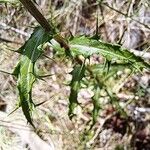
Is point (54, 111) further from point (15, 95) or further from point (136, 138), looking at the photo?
point (136, 138)

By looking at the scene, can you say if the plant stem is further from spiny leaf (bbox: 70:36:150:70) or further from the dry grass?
the dry grass

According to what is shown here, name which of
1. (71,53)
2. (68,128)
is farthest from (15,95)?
(71,53)

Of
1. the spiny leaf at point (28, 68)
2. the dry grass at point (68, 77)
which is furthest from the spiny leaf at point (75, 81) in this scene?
the dry grass at point (68, 77)

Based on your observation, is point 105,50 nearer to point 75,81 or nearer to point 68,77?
point 75,81

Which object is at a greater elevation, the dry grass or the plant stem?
the plant stem

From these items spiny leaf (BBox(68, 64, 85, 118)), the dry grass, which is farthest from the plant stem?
the dry grass

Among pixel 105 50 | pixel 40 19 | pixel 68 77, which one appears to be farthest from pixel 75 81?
pixel 68 77

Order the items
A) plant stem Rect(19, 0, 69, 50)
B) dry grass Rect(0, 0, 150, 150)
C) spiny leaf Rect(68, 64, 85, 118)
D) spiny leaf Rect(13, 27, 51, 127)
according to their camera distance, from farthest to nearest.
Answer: dry grass Rect(0, 0, 150, 150) → spiny leaf Rect(68, 64, 85, 118) → spiny leaf Rect(13, 27, 51, 127) → plant stem Rect(19, 0, 69, 50)

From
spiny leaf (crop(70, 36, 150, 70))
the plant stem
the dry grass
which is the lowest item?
the dry grass
